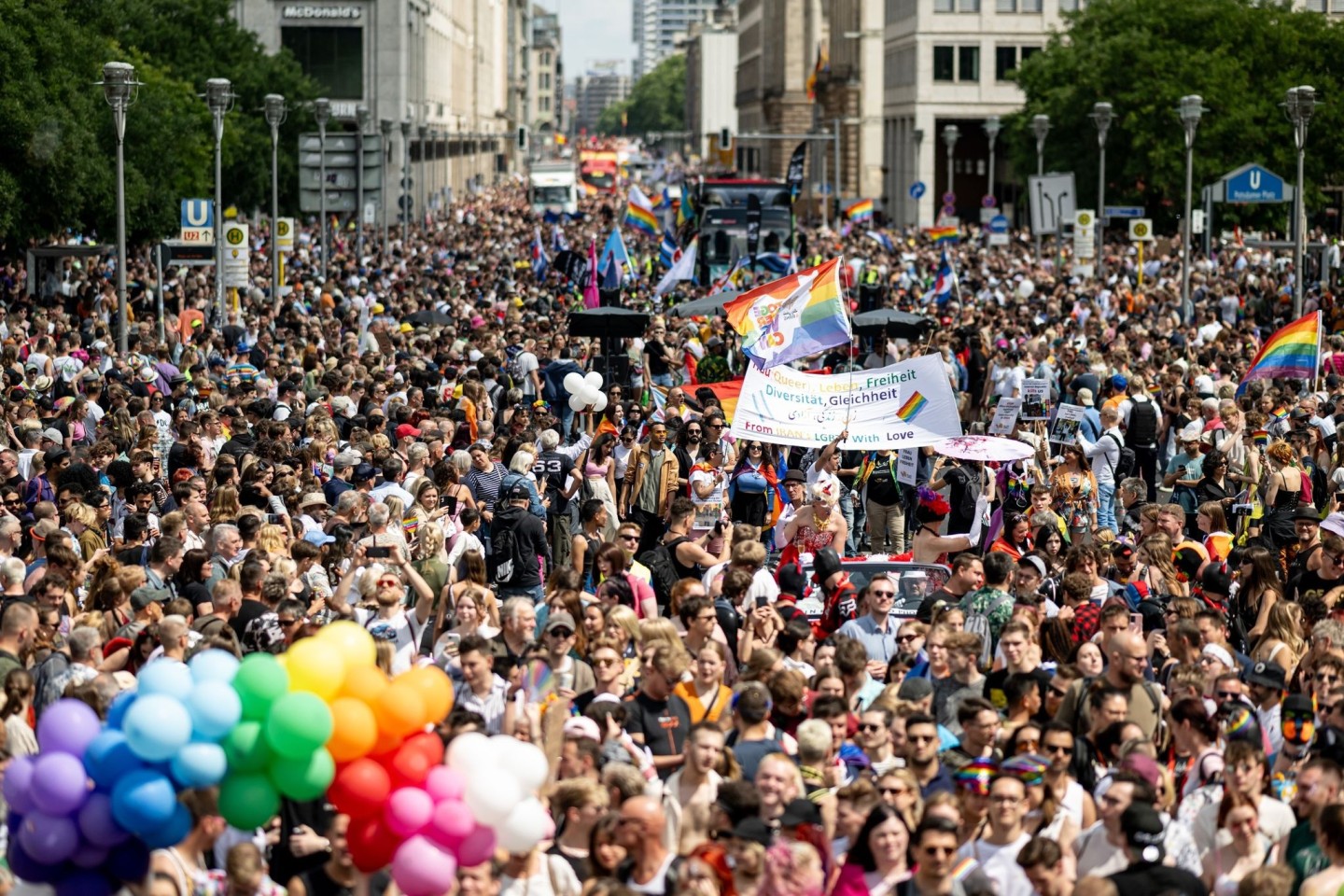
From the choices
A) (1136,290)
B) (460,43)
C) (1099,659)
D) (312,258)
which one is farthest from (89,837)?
(460,43)

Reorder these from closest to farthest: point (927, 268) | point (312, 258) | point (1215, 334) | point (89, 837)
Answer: point (89, 837) < point (1215, 334) < point (927, 268) < point (312, 258)

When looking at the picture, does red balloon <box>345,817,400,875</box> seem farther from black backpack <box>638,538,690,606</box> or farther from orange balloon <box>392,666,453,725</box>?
black backpack <box>638,538,690,606</box>

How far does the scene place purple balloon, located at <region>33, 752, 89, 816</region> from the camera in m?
7.36

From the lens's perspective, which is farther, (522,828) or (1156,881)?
(1156,881)

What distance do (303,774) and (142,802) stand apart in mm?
501

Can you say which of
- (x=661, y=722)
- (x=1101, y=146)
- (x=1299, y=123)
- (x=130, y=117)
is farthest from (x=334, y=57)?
(x=661, y=722)

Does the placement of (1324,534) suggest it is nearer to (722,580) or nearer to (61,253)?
(722,580)

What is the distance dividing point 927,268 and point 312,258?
15.1 m

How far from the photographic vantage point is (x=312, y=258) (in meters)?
57.2

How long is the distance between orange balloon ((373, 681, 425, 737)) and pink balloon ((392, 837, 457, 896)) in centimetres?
41

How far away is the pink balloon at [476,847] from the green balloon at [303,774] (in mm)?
490

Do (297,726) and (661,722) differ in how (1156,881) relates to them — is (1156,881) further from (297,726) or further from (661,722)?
(297,726)

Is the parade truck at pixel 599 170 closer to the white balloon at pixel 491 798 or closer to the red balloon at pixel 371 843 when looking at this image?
the red balloon at pixel 371 843

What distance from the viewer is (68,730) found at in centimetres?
754
